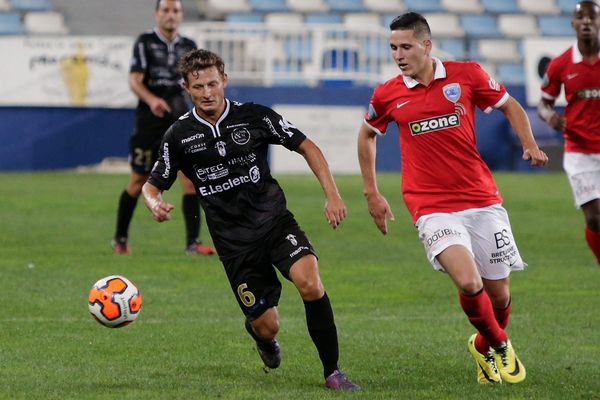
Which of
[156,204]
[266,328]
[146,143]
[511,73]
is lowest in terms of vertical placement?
A: [511,73]

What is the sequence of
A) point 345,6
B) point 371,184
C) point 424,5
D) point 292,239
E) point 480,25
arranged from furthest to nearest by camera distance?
point 480,25 → point 424,5 → point 345,6 → point 371,184 → point 292,239

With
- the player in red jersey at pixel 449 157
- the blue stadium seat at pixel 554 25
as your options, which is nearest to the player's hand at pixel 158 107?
the player in red jersey at pixel 449 157

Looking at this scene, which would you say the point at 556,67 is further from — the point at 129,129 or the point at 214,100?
the point at 129,129

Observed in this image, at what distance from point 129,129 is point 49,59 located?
6.41ft

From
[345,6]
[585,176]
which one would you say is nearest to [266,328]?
[585,176]

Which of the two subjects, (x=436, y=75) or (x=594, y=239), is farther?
(x=594, y=239)

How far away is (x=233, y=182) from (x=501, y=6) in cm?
2582

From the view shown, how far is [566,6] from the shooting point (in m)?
32.6

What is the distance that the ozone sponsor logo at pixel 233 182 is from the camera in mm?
7461

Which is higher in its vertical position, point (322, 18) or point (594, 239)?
point (594, 239)

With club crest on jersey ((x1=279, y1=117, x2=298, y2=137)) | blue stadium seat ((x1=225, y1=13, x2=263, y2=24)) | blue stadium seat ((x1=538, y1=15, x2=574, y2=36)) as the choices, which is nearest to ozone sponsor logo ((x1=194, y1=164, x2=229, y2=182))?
club crest on jersey ((x1=279, y1=117, x2=298, y2=137))

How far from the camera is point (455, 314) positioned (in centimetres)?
1011

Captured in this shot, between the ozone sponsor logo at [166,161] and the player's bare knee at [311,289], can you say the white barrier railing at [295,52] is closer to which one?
the ozone sponsor logo at [166,161]

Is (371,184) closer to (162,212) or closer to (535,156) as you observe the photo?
(535,156)
